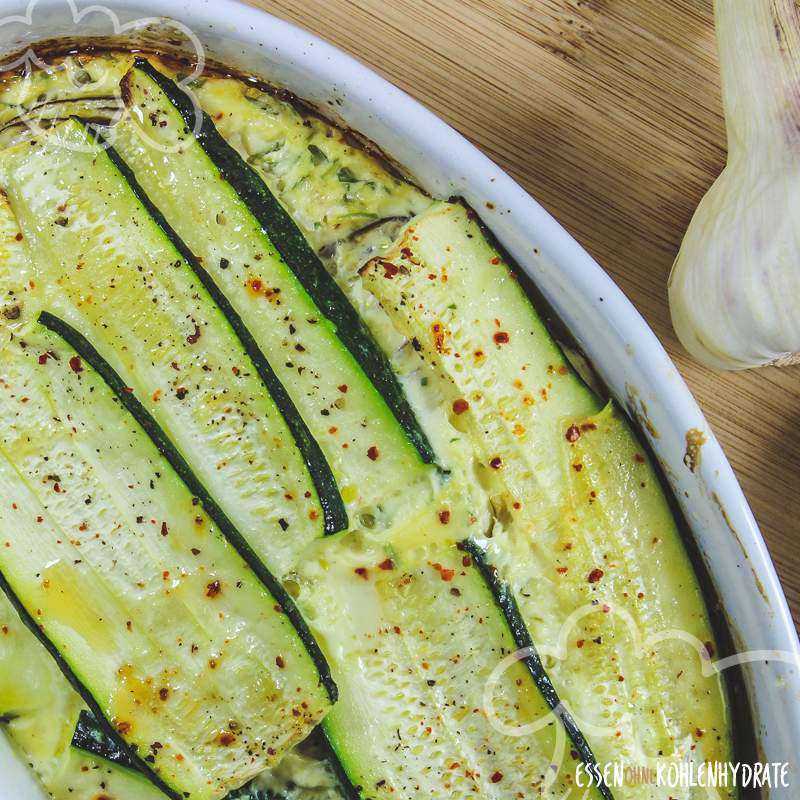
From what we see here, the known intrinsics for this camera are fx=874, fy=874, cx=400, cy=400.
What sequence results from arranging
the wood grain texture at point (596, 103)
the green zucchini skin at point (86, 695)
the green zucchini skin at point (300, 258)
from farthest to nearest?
the wood grain texture at point (596, 103)
the green zucchini skin at point (300, 258)
the green zucchini skin at point (86, 695)

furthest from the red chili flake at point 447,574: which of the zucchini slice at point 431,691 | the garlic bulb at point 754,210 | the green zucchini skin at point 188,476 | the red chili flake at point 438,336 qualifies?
the garlic bulb at point 754,210

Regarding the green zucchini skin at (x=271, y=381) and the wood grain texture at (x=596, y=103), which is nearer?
the green zucchini skin at (x=271, y=381)

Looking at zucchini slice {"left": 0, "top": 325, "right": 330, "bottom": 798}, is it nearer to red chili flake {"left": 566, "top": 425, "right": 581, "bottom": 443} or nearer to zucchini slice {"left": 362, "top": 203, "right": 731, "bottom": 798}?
zucchini slice {"left": 362, "top": 203, "right": 731, "bottom": 798}

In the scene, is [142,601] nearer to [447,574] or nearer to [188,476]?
[188,476]

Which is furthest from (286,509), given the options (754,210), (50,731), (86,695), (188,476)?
(754,210)

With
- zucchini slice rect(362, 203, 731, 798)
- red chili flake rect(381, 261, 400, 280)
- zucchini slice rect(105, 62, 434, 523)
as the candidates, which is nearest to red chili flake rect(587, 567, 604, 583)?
zucchini slice rect(362, 203, 731, 798)

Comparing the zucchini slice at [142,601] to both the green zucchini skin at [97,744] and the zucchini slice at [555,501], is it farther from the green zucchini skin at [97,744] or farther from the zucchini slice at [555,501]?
the zucchini slice at [555,501]
